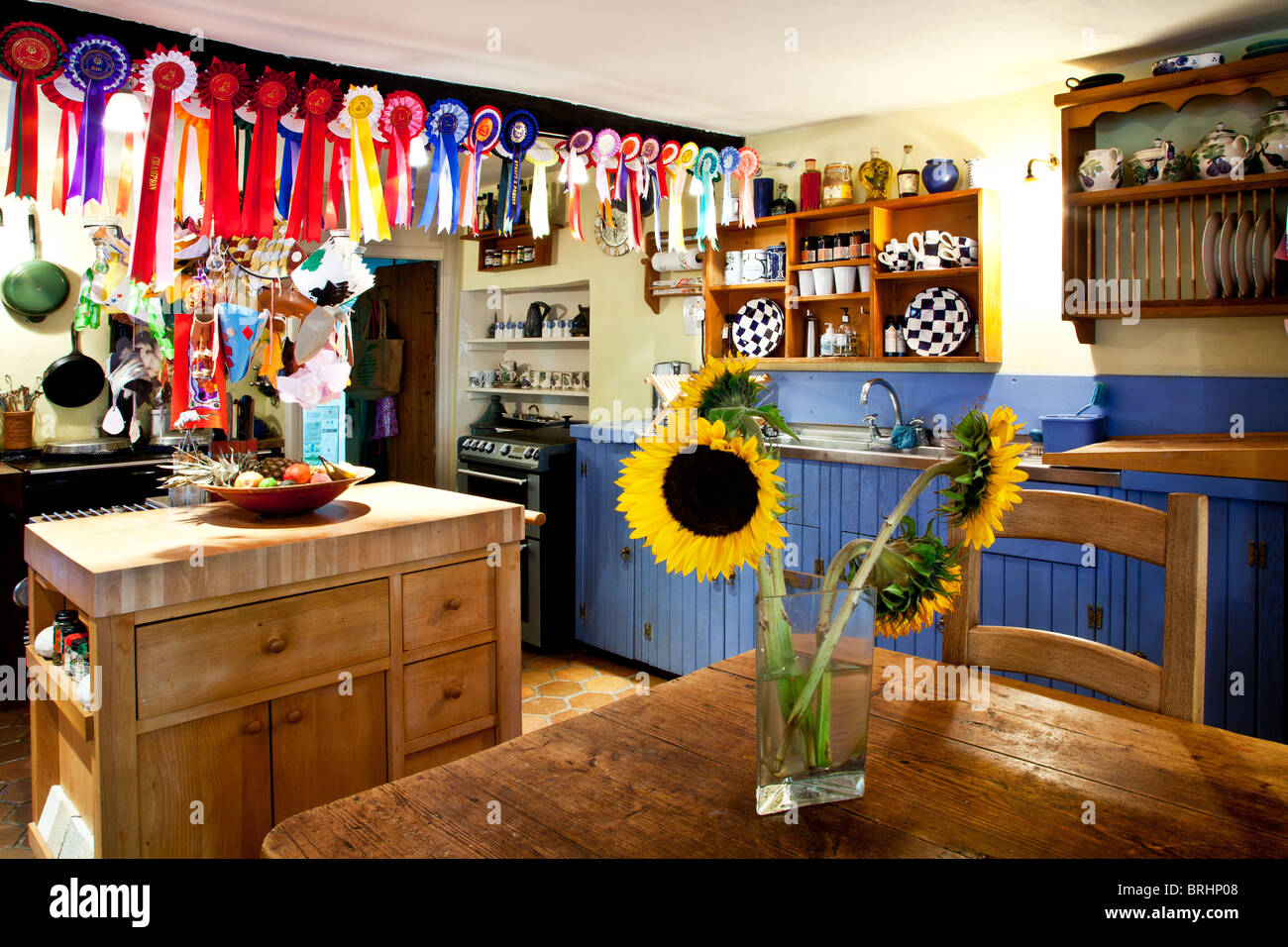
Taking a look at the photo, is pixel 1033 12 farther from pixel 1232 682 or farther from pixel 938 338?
pixel 1232 682

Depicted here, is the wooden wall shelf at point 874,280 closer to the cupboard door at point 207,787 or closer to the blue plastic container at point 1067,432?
the blue plastic container at point 1067,432

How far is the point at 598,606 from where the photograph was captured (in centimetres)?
473

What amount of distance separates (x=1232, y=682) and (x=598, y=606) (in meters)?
2.83

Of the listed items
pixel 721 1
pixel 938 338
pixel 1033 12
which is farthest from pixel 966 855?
pixel 938 338

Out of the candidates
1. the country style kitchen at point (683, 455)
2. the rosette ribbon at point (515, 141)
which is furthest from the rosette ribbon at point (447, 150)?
the rosette ribbon at point (515, 141)

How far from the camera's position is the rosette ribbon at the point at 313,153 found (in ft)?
9.36

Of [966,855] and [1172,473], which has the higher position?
[1172,473]

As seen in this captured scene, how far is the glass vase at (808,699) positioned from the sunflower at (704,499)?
0.09 metres

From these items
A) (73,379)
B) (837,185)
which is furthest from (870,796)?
(73,379)

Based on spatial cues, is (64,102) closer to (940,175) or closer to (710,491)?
(710,491)

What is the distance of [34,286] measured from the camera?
4.81 metres

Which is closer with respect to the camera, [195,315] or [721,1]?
[195,315]
